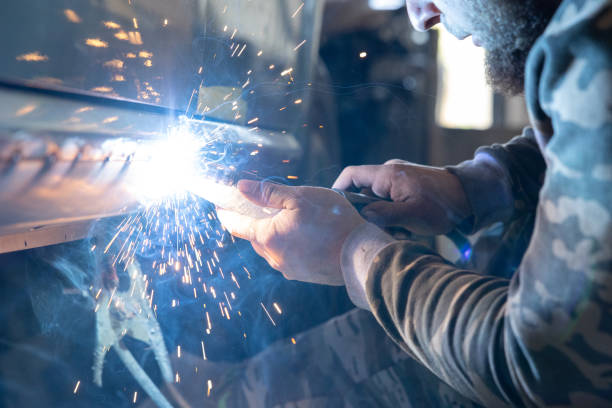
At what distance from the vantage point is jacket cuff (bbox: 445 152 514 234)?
0.92m

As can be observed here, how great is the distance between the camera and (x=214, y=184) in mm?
755

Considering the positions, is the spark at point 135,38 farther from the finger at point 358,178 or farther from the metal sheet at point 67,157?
the finger at point 358,178

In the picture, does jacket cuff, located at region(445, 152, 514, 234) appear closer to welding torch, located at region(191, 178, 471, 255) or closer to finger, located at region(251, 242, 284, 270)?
welding torch, located at region(191, 178, 471, 255)

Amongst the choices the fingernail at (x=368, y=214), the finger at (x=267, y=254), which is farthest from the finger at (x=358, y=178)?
the finger at (x=267, y=254)

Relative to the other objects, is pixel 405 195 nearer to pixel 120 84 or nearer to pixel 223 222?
pixel 223 222

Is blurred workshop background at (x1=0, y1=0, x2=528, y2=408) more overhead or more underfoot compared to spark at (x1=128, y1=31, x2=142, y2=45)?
more underfoot

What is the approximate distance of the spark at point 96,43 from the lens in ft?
1.53

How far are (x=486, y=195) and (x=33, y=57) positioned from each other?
86cm

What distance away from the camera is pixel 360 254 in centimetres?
66

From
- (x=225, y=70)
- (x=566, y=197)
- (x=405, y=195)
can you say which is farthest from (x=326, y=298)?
(x=566, y=197)

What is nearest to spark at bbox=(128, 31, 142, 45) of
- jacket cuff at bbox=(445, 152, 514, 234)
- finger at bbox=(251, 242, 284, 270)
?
finger at bbox=(251, 242, 284, 270)

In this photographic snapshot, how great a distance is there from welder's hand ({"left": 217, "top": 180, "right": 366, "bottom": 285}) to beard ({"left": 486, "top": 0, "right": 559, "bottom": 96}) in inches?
15.4

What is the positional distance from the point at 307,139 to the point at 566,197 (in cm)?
82

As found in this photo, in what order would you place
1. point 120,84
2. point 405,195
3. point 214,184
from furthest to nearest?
point 405,195
point 214,184
point 120,84
